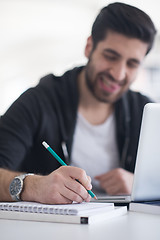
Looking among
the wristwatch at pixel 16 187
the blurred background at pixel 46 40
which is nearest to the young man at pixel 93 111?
the wristwatch at pixel 16 187

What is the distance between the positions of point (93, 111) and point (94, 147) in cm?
17

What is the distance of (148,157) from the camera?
→ 768mm

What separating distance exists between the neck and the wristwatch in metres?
0.71

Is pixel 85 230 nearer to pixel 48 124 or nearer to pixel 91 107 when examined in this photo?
pixel 48 124

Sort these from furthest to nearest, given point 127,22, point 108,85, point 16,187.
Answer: point 108,85 → point 127,22 → point 16,187

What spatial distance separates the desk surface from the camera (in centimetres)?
56

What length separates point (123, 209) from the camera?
0.78 meters

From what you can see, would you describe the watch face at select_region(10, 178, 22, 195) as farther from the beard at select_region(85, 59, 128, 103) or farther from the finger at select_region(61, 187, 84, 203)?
the beard at select_region(85, 59, 128, 103)

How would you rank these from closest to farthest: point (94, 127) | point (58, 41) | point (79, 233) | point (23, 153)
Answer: point (79, 233), point (23, 153), point (94, 127), point (58, 41)

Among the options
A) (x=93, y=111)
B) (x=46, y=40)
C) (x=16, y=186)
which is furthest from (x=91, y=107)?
(x=46, y=40)

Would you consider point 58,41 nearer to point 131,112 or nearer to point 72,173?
point 131,112

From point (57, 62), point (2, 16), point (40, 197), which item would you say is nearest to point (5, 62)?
point (57, 62)

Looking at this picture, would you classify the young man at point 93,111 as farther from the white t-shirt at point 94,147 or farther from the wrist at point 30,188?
the wrist at point 30,188

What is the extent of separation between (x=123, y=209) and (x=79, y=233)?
0.21 meters
